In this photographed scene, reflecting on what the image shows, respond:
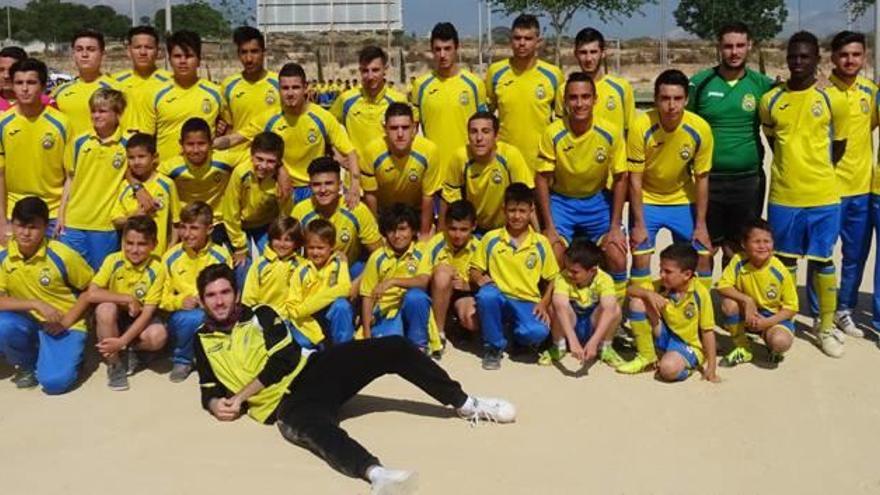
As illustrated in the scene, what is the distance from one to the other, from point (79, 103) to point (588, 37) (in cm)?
369

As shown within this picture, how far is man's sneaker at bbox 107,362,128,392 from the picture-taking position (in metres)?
5.66

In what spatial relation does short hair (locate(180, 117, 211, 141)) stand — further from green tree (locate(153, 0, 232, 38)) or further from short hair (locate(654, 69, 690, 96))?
green tree (locate(153, 0, 232, 38))

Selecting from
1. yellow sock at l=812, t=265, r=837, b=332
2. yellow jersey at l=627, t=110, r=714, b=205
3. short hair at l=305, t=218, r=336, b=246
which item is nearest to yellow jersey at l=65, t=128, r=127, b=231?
short hair at l=305, t=218, r=336, b=246

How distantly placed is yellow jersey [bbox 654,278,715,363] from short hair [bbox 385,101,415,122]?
7.05ft

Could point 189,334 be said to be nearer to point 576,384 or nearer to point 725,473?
point 576,384

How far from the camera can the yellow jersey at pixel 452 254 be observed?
6.19m

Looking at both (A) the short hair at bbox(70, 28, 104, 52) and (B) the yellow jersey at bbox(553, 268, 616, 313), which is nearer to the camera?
(B) the yellow jersey at bbox(553, 268, 616, 313)

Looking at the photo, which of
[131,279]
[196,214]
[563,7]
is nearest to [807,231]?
[196,214]

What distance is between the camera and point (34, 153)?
6312mm

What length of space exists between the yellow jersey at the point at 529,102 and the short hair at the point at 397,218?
109cm

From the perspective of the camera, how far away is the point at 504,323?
240 inches

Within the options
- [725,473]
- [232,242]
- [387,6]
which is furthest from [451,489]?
[387,6]

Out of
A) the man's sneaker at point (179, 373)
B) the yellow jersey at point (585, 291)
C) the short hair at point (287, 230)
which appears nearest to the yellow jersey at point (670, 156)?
the yellow jersey at point (585, 291)

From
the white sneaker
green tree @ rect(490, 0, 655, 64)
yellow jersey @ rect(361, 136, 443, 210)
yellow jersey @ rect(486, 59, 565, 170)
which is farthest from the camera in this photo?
green tree @ rect(490, 0, 655, 64)
